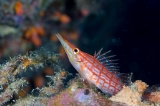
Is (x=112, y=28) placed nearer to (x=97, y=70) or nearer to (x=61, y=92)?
(x=97, y=70)

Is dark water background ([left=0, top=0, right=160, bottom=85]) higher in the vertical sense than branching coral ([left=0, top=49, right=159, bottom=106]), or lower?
higher

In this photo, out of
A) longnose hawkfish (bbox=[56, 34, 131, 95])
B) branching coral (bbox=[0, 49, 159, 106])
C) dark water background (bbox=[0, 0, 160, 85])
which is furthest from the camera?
dark water background (bbox=[0, 0, 160, 85])

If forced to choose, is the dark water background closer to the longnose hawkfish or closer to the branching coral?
the branching coral

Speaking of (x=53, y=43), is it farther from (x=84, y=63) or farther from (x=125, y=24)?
(x=84, y=63)

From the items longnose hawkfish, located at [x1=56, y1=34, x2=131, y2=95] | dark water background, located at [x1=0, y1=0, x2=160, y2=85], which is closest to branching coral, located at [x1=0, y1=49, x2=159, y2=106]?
longnose hawkfish, located at [x1=56, y1=34, x2=131, y2=95]

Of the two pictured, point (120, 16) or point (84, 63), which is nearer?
point (84, 63)

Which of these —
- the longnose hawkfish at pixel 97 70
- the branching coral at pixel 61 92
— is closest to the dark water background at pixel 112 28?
the branching coral at pixel 61 92

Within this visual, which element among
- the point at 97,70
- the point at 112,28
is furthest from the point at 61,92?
the point at 112,28

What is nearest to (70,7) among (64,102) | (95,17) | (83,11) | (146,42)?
(83,11)
